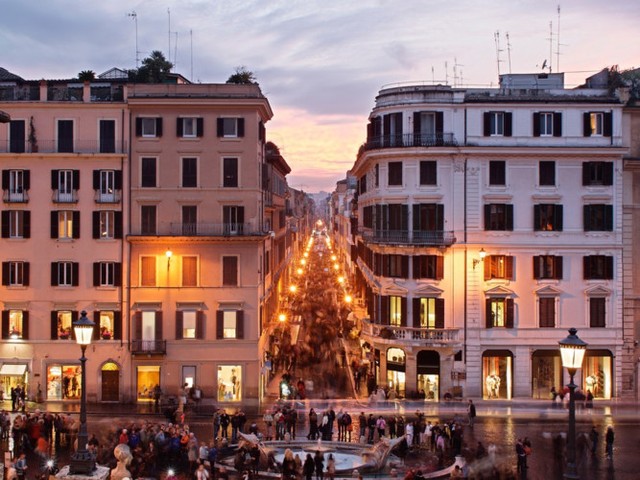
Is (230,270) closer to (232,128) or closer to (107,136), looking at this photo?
(232,128)

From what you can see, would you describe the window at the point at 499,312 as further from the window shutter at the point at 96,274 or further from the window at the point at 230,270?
the window shutter at the point at 96,274

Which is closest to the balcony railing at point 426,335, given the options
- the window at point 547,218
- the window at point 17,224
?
the window at point 547,218

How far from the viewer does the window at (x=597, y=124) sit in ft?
170

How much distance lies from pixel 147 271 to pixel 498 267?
21.6 metres

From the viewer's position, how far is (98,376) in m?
50.5

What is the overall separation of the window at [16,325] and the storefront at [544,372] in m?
31.1

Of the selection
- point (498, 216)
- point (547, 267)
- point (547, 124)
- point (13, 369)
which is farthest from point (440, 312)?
point (13, 369)

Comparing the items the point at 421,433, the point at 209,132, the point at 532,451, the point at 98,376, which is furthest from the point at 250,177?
the point at 532,451

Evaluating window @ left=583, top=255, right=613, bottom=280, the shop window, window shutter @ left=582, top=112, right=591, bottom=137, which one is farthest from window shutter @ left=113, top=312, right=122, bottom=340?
window shutter @ left=582, top=112, right=591, bottom=137

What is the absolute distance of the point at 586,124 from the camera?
171 ft

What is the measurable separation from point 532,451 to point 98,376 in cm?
2609

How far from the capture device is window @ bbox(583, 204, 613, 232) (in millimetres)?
52125

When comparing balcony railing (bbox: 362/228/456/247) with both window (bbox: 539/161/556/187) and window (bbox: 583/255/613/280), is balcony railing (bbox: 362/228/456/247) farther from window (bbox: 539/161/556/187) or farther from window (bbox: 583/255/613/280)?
window (bbox: 583/255/613/280)

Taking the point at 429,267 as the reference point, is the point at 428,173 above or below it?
above
